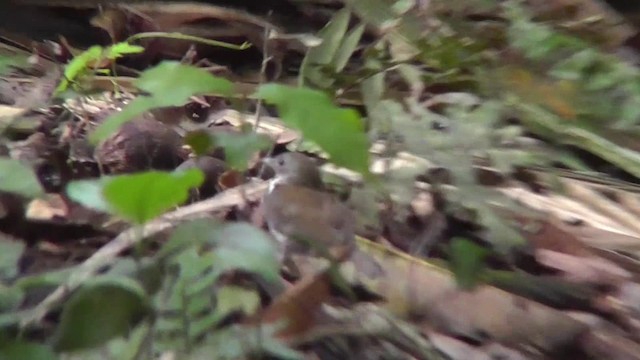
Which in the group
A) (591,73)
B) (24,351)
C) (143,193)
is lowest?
(24,351)

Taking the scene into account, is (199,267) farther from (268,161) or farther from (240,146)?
(268,161)

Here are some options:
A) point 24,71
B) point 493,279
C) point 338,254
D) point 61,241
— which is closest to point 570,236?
point 493,279

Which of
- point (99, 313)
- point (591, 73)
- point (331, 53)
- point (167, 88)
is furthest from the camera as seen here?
point (331, 53)

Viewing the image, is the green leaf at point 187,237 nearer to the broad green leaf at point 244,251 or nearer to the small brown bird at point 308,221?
the broad green leaf at point 244,251

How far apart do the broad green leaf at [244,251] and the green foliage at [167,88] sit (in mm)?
115

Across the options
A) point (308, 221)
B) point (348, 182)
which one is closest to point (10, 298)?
point (308, 221)

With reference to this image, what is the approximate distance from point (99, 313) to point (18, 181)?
148 mm

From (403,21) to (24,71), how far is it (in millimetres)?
536

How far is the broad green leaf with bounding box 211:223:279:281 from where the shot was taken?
53cm

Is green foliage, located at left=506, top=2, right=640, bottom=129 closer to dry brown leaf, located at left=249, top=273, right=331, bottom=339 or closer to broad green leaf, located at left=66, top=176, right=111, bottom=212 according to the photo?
dry brown leaf, located at left=249, top=273, right=331, bottom=339

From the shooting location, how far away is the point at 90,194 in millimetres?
559

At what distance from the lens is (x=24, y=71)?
46.7 inches

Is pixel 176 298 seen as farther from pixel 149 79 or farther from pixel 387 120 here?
pixel 387 120

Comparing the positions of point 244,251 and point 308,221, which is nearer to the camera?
point 244,251
